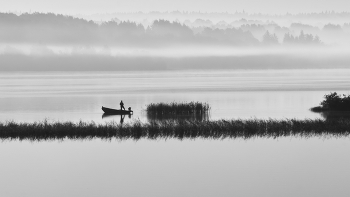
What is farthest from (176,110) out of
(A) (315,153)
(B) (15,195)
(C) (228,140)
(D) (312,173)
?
(B) (15,195)

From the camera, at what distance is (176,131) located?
129 ft

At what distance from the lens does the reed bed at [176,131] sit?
38281 mm

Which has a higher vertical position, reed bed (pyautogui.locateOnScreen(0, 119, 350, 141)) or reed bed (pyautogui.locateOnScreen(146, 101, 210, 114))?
reed bed (pyautogui.locateOnScreen(146, 101, 210, 114))

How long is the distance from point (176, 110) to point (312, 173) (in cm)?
2918

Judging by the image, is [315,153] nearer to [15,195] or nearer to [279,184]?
[279,184]

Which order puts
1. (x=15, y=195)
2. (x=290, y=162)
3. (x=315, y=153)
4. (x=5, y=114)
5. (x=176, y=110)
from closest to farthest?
(x=15, y=195)
(x=290, y=162)
(x=315, y=153)
(x=176, y=110)
(x=5, y=114)

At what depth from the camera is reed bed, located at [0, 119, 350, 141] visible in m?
38.3

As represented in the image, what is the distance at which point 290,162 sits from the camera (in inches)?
1261

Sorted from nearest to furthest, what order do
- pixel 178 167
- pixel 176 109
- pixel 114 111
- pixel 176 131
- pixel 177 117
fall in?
1. pixel 178 167
2. pixel 176 131
3. pixel 177 117
4. pixel 176 109
5. pixel 114 111

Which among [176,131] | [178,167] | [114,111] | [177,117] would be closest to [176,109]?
[177,117]

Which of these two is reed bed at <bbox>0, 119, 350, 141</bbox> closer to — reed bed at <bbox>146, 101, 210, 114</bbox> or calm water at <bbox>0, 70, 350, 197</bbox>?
calm water at <bbox>0, 70, 350, 197</bbox>

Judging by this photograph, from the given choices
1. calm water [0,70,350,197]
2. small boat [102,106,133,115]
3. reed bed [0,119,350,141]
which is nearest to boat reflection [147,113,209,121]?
small boat [102,106,133,115]

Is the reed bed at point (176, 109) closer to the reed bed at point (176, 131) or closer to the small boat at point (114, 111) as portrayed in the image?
the small boat at point (114, 111)

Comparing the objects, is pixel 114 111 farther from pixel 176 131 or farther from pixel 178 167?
pixel 178 167
